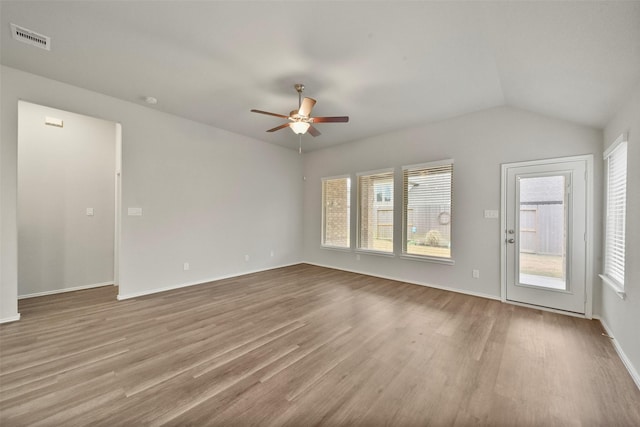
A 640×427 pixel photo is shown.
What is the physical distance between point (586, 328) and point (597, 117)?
8.38 feet

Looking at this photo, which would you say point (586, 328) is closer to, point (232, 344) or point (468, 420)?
point (468, 420)

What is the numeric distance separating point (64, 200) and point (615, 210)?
307 inches

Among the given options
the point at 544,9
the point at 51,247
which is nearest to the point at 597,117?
the point at 544,9

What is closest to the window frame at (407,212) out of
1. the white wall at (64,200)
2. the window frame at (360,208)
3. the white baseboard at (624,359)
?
the window frame at (360,208)

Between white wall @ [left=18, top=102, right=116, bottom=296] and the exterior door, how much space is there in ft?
22.8

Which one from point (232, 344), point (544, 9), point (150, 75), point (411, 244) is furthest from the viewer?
point (411, 244)

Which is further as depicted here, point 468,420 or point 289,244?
point 289,244

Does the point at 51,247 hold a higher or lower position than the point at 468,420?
higher

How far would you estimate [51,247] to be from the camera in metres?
4.13

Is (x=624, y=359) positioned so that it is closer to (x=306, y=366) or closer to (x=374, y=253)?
(x=306, y=366)

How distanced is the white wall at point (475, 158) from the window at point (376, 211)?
231 millimetres

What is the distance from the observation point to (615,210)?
280cm

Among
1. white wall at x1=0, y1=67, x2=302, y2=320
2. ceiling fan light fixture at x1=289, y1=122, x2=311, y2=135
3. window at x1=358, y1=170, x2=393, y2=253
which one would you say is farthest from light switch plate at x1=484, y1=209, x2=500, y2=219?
white wall at x1=0, y1=67, x2=302, y2=320

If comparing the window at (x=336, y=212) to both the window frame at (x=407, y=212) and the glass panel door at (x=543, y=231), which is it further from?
the glass panel door at (x=543, y=231)
